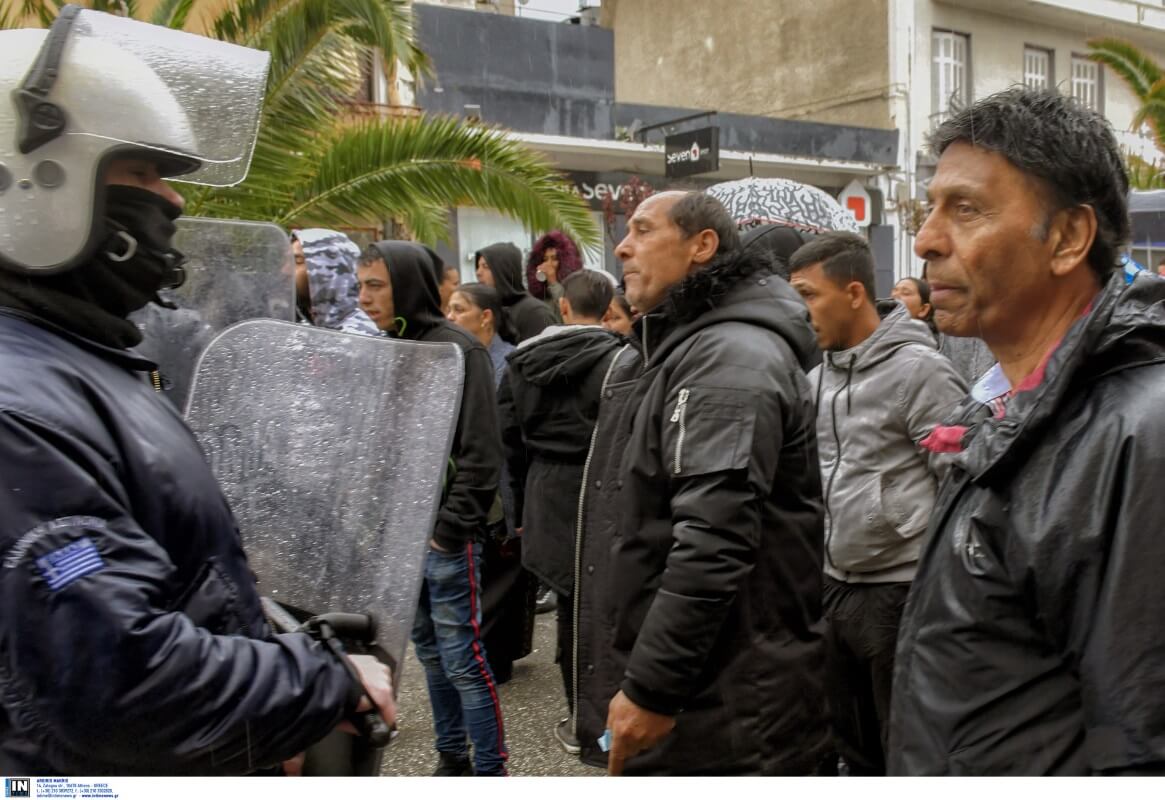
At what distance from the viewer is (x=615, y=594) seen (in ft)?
8.19

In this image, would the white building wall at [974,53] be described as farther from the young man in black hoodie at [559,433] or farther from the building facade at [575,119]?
the young man in black hoodie at [559,433]

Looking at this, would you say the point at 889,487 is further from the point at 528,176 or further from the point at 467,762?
the point at 528,176

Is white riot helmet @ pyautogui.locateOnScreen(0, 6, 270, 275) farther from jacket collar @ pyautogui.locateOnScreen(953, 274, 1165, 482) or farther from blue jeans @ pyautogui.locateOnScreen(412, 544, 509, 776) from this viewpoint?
blue jeans @ pyautogui.locateOnScreen(412, 544, 509, 776)

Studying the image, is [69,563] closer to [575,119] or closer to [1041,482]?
[1041,482]

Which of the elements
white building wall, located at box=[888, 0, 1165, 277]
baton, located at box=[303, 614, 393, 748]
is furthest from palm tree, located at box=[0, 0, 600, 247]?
white building wall, located at box=[888, 0, 1165, 277]

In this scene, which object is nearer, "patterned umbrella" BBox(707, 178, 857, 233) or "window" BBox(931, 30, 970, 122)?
"patterned umbrella" BBox(707, 178, 857, 233)

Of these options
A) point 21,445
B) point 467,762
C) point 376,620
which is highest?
point 21,445

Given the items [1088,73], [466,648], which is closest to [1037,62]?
[1088,73]

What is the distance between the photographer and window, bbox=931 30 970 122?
20.5 meters

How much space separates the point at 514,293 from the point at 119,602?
456 centimetres

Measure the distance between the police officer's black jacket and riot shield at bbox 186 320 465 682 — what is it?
0.29 meters

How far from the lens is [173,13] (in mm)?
6281
